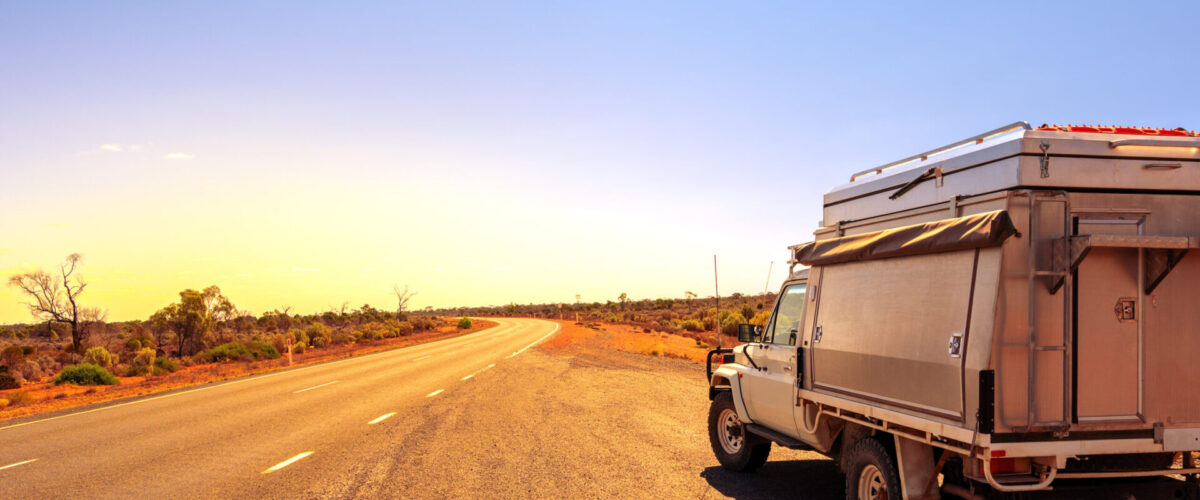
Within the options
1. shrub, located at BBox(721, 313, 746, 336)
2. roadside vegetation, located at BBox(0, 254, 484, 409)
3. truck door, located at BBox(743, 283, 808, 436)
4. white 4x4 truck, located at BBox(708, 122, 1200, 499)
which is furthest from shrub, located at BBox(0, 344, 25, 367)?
white 4x4 truck, located at BBox(708, 122, 1200, 499)

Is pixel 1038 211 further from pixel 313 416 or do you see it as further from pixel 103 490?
pixel 313 416

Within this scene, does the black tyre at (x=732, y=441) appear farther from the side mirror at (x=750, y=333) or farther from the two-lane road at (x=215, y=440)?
the two-lane road at (x=215, y=440)

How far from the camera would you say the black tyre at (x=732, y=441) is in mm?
8006

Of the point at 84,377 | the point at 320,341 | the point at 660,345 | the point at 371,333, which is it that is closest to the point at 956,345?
the point at 660,345

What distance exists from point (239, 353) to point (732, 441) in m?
35.0

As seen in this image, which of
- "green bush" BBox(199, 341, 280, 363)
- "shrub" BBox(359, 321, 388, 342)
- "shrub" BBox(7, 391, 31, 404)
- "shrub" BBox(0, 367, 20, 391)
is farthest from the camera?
"shrub" BBox(359, 321, 388, 342)

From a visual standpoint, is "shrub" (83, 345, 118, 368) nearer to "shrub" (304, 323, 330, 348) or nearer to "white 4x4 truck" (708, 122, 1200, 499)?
"shrub" (304, 323, 330, 348)

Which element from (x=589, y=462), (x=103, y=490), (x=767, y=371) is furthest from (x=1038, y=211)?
(x=103, y=490)

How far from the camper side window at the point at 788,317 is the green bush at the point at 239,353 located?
34399mm

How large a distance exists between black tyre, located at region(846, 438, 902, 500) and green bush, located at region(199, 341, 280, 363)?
118 ft

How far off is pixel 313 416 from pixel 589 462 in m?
6.75

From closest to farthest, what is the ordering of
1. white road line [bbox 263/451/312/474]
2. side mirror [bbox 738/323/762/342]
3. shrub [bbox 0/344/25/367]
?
side mirror [bbox 738/323/762/342] → white road line [bbox 263/451/312/474] → shrub [bbox 0/344/25/367]

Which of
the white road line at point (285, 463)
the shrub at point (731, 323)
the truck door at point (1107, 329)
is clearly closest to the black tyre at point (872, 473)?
the truck door at point (1107, 329)

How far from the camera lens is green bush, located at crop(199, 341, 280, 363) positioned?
Answer: 3674 centimetres
